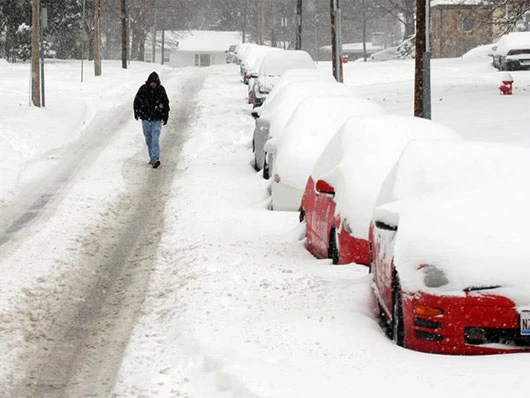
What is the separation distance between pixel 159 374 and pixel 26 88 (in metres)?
31.6

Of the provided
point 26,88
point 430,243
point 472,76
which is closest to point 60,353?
point 430,243

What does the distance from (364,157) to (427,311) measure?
4189 millimetres

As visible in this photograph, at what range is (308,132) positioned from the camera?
15383mm

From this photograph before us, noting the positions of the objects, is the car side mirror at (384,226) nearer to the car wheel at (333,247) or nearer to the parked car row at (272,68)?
the car wheel at (333,247)

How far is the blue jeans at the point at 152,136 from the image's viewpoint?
2058 cm

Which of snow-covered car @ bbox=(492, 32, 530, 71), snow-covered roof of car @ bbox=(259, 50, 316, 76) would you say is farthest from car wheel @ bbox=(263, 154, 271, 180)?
snow-covered car @ bbox=(492, 32, 530, 71)

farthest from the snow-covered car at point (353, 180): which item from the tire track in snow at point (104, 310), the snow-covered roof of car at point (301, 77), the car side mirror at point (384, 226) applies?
the snow-covered roof of car at point (301, 77)

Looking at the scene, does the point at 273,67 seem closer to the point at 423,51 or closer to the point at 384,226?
the point at 423,51

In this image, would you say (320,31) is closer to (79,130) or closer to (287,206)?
(79,130)

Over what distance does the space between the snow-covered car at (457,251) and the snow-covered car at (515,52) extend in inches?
1561

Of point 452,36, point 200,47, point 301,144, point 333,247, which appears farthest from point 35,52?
point 200,47

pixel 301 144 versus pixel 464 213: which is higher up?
pixel 301 144

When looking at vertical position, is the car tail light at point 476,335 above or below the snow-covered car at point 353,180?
below

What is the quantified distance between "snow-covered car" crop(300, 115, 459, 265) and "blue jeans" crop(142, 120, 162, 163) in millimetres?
8199
